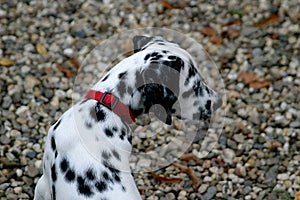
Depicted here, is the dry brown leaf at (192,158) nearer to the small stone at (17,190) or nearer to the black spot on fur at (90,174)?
the small stone at (17,190)

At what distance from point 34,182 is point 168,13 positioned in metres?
2.53

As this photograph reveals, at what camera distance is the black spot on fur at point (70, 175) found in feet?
12.1

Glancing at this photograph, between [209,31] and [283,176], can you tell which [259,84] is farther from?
[283,176]

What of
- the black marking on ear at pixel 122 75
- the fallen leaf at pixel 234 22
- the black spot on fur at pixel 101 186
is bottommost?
the black spot on fur at pixel 101 186

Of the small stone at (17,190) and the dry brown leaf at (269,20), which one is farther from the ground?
the dry brown leaf at (269,20)

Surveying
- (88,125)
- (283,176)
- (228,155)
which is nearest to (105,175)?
(88,125)

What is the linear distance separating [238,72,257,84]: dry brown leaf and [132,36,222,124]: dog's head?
5.87ft

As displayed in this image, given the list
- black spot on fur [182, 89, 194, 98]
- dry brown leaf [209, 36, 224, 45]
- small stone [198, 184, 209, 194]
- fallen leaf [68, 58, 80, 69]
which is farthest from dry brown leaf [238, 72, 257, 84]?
black spot on fur [182, 89, 194, 98]

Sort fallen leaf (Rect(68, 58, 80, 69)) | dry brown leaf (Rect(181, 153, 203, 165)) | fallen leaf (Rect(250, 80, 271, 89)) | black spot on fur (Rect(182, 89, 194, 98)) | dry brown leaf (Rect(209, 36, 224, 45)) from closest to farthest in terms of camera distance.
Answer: black spot on fur (Rect(182, 89, 194, 98)) → dry brown leaf (Rect(181, 153, 203, 165)) → fallen leaf (Rect(250, 80, 271, 89)) → fallen leaf (Rect(68, 58, 80, 69)) → dry brown leaf (Rect(209, 36, 224, 45))

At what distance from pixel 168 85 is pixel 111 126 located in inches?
16.7

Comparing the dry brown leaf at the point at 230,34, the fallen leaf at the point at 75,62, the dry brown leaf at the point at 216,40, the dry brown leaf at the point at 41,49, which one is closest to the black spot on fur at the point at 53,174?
the fallen leaf at the point at 75,62

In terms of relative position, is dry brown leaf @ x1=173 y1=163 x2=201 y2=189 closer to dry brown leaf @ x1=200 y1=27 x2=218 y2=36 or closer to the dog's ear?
the dog's ear

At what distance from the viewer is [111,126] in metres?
3.73

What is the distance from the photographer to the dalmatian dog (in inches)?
144
